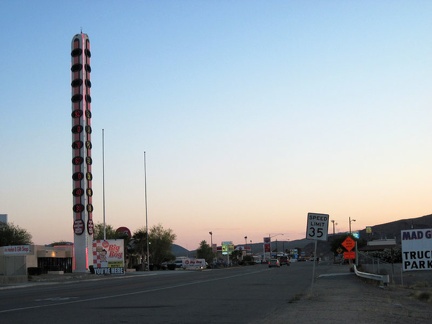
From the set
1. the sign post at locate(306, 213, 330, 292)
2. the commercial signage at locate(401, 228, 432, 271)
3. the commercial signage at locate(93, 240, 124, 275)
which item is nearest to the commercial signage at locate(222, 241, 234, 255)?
the commercial signage at locate(93, 240, 124, 275)

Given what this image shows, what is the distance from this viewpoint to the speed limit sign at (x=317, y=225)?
22.0m

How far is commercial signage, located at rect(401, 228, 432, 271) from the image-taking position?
941 inches

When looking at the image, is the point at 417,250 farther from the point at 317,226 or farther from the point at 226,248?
the point at 226,248

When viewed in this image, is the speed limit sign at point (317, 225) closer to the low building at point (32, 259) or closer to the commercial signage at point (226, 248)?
the low building at point (32, 259)

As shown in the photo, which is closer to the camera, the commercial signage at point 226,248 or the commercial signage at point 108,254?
the commercial signage at point 108,254

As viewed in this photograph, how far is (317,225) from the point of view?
72.4 ft

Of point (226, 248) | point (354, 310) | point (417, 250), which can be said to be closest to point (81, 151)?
point (417, 250)

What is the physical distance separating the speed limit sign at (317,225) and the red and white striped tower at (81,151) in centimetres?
4662

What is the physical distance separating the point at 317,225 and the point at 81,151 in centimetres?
4695

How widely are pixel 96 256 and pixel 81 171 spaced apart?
29.8 ft

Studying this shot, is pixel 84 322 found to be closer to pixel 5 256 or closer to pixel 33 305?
pixel 33 305

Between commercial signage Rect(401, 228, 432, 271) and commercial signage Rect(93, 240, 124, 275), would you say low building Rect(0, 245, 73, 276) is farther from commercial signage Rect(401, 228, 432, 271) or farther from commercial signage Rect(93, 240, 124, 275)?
commercial signage Rect(401, 228, 432, 271)

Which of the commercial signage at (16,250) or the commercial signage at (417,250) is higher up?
the commercial signage at (417,250)

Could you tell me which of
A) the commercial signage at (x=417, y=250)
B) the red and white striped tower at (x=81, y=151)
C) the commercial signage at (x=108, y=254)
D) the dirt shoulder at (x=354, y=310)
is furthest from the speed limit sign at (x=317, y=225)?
the red and white striped tower at (x=81, y=151)
